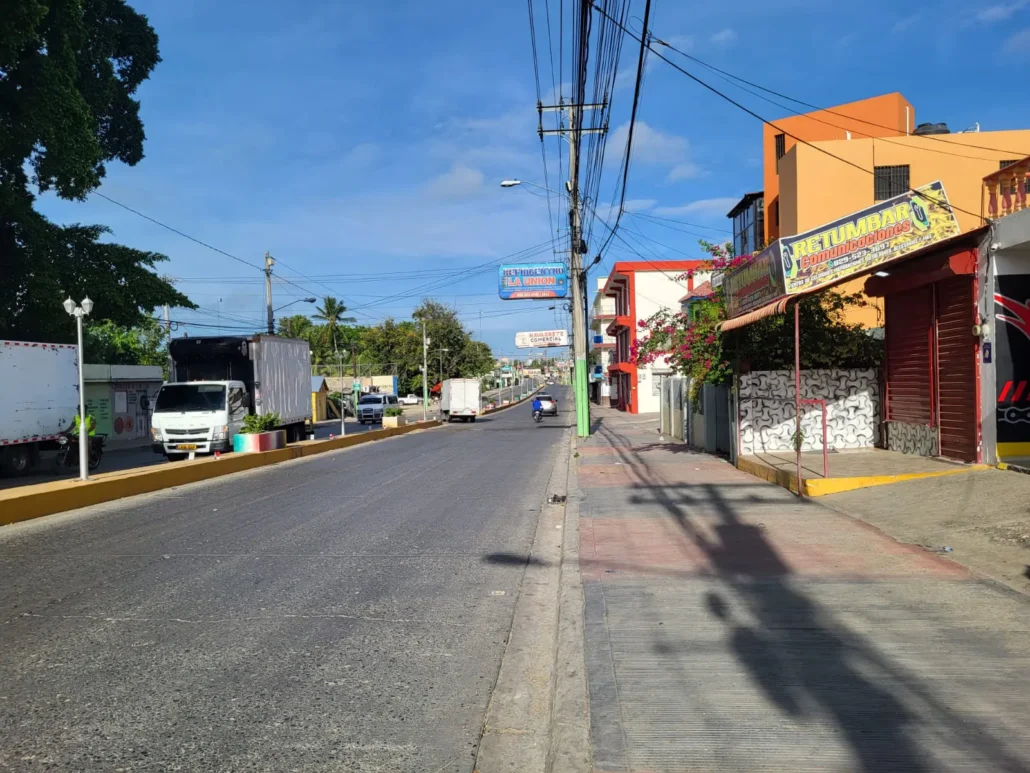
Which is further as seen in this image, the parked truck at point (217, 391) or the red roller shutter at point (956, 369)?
the parked truck at point (217, 391)

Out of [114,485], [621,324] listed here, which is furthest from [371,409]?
[114,485]

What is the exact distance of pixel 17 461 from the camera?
778 inches

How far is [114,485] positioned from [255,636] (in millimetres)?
9542

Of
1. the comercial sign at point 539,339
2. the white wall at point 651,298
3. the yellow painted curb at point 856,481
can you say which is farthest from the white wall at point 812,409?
the comercial sign at point 539,339

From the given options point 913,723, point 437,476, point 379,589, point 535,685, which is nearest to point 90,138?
point 437,476

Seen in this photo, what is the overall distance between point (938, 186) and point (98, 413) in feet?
113

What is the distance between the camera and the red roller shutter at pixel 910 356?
13.4 meters

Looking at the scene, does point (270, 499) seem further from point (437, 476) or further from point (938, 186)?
point (938, 186)

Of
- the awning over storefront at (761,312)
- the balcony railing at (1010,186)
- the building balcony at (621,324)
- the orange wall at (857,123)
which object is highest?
the orange wall at (857,123)

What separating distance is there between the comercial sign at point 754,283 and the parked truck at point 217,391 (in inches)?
490

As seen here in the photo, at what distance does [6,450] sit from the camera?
63.6ft

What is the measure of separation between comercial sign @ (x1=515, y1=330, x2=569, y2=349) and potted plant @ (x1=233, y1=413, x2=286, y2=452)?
62.9m

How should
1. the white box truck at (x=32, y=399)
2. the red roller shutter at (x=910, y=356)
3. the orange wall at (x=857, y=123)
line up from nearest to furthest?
the red roller shutter at (x=910, y=356) < the white box truck at (x=32, y=399) < the orange wall at (x=857, y=123)

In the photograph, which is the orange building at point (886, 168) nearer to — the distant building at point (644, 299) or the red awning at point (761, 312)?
the red awning at point (761, 312)
